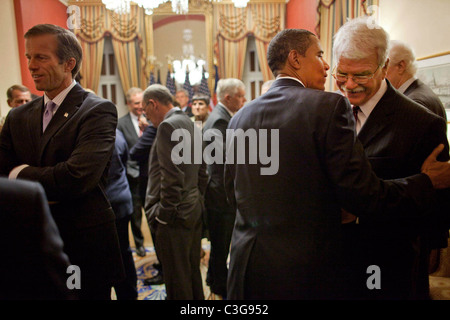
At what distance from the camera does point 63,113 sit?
133 centimetres

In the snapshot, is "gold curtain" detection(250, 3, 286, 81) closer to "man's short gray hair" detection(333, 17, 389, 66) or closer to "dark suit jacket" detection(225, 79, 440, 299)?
"man's short gray hair" detection(333, 17, 389, 66)

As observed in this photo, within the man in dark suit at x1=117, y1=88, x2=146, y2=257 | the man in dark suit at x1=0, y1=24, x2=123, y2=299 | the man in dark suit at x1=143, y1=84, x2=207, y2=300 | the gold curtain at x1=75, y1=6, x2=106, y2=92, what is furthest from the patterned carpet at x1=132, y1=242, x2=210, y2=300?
the gold curtain at x1=75, y1=6, x2=106, y2=92

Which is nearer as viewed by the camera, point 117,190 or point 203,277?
point 117,190

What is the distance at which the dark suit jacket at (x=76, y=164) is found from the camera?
4.03ft

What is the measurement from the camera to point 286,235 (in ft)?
3.63

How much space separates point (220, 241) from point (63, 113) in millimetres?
1877

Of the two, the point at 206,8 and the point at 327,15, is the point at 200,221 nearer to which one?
the point at 327,15

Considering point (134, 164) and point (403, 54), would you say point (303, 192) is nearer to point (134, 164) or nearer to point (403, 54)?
point (403, 54)

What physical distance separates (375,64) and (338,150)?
0.46 metres

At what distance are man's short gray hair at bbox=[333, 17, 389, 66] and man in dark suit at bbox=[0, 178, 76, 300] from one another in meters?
1.17

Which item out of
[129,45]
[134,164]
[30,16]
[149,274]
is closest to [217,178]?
[149,274]

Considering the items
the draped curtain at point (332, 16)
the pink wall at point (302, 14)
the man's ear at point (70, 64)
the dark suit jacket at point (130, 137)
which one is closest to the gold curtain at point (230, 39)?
the pink wall at point (302, 14)

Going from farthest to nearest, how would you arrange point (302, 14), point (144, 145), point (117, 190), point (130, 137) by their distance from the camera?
point (302, 14), point (130, 137), point (144, 145), point (117, 190)

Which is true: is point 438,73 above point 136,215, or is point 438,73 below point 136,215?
above
